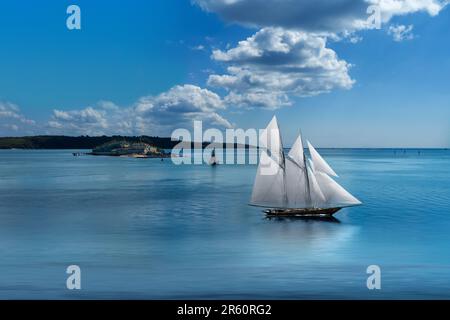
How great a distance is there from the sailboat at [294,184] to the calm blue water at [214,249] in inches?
79.2

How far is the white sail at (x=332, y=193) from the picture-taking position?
49.8 m

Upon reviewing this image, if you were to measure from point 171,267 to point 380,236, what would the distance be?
72.7ft

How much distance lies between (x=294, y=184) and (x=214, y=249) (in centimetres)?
1546

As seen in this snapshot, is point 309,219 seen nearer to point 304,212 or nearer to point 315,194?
point 304,212

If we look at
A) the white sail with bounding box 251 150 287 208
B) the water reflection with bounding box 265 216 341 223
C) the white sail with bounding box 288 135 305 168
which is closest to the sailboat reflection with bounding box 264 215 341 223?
the water reflection with bounding box 265 216 341 223

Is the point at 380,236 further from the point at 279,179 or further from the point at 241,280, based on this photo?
the point at 241,280

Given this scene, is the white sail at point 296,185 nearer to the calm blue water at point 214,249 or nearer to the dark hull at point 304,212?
the dark hull at point 304,212

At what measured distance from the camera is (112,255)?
1407 inches

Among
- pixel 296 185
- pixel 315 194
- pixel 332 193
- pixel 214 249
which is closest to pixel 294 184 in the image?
pixel 296 185

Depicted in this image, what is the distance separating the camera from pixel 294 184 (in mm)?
51156

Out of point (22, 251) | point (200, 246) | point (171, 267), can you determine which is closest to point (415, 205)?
point (200, 246)

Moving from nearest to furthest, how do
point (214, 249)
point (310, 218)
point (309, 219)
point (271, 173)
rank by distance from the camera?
point (214, 249)
point (271, 173)
point (309, 219)
point (310, 218)
